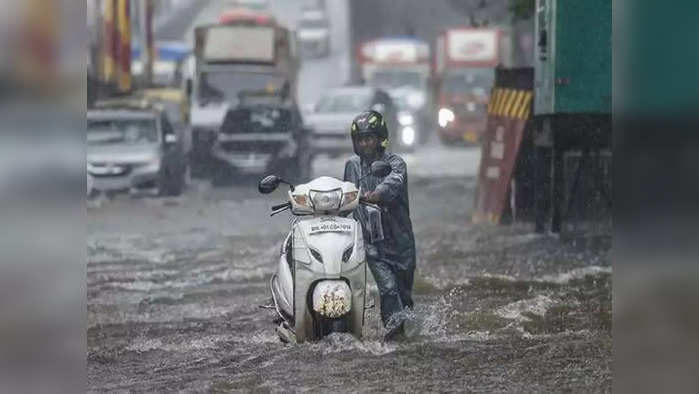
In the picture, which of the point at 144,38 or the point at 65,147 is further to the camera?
the point at 144,38

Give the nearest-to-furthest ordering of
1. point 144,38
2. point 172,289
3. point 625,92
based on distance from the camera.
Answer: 1. point 625,92
2. point 172,289
3. point 144,38

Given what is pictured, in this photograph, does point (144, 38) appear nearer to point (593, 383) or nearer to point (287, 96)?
point (287, 96)

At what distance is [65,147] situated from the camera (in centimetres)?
648

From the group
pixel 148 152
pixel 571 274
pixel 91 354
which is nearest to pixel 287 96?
pixel 148 152

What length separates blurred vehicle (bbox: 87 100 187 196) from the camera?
22.0m

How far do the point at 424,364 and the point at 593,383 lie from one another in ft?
3.46

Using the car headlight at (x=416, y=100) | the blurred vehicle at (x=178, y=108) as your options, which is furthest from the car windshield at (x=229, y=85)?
the car headlight at (x=416, y=100)

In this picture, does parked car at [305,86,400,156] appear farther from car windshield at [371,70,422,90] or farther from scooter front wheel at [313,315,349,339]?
scooter front wheel at [313,315,349,339]

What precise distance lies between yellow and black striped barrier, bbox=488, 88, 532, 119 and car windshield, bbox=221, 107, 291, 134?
5346 mm

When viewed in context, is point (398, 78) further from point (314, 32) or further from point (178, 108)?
point (178, 108)

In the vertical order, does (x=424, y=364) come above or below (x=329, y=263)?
below

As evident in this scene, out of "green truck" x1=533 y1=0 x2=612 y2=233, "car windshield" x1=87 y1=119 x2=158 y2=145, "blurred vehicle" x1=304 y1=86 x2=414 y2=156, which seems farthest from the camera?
"blurred vehicle" x1=304 y1=86 x2=414 y2=156

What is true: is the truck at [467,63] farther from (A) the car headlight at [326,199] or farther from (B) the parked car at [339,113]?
(A) the car headlight at [326,199]

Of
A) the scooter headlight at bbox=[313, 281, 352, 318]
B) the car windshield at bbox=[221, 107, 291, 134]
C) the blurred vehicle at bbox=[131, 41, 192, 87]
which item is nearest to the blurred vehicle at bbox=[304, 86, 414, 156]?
the car windshield at bbox=[221, 107, 291, 134]
